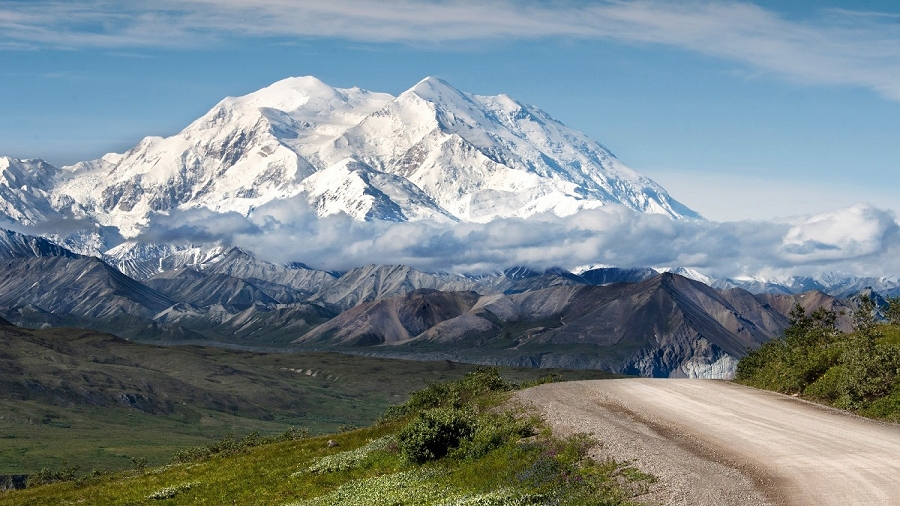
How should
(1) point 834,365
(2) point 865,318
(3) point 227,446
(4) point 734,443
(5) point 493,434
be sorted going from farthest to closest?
(3) point 227,446
(2) point 865,318
(1) point 834,365
(5) point 493,434
(4) point 734,443

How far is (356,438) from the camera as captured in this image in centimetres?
5481

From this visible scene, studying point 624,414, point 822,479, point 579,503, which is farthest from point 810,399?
point 579,503

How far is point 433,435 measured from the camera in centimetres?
4262

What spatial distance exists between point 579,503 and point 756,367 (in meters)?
39.7

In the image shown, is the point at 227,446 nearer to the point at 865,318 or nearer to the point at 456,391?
the point at 456,391

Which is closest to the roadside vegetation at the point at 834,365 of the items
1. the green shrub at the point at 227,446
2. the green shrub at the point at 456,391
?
the green shrub at the point at 456,391

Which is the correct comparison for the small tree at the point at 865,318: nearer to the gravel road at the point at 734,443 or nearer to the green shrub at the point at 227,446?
the gravel road at the point at 734,443

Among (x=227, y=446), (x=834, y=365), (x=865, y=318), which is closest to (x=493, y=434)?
(x=834, y=365)

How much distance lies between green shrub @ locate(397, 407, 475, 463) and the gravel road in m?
3.91

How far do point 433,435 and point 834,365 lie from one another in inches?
940

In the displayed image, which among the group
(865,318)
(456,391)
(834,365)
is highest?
(865,318)

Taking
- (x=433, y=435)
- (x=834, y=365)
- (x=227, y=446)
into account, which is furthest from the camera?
(x=227, y=446)

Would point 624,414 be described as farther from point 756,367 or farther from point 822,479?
point 756,367

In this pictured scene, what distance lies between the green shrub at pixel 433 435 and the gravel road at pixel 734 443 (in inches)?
154
